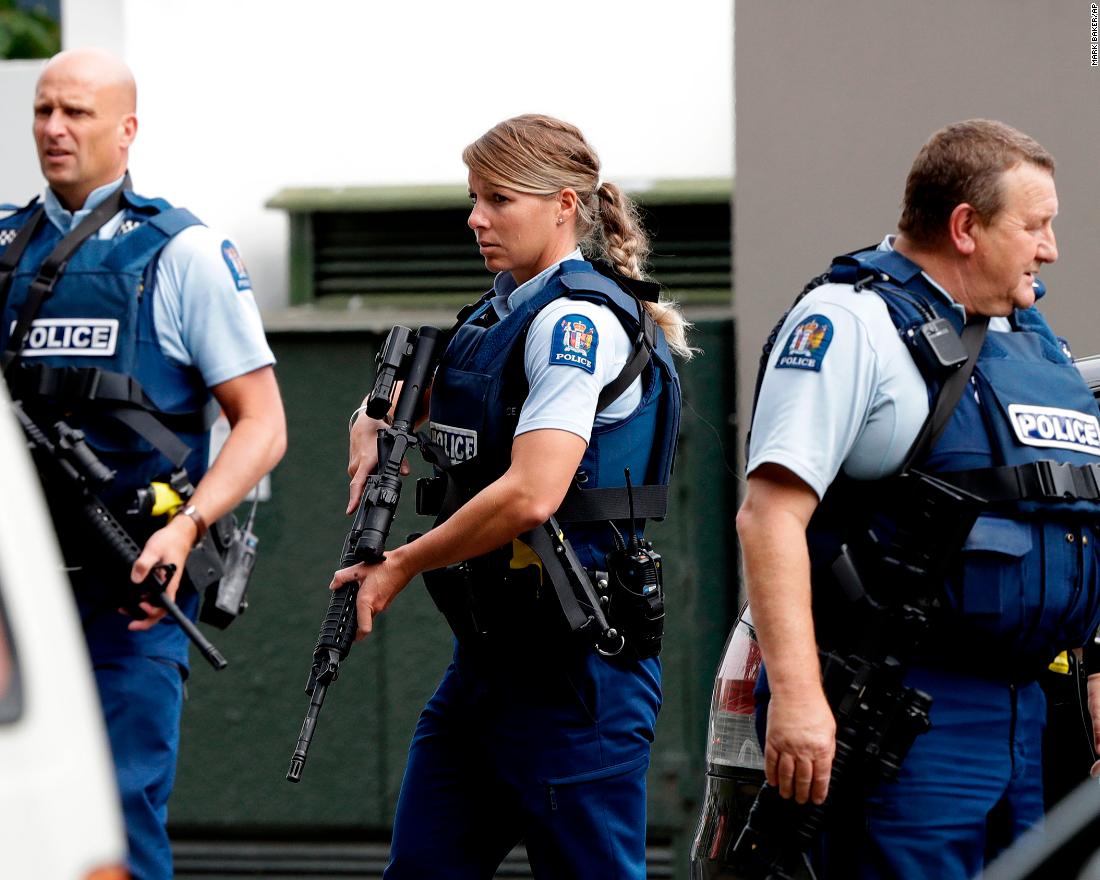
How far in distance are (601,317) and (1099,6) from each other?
2.82 metres

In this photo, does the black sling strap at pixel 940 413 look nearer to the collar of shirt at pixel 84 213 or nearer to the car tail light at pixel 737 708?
the car tail light at pixel 737 708

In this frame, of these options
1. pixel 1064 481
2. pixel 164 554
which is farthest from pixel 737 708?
pixel 164 554

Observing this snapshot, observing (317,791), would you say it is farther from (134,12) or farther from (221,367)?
(134,12)

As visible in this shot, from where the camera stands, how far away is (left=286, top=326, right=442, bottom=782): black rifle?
11.4 feet

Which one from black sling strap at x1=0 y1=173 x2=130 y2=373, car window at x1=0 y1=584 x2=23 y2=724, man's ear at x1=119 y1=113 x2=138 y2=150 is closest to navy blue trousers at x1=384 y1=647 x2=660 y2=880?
black sling strap at x1=0 y1=173 x2=130 y2=373

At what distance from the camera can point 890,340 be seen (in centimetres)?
307

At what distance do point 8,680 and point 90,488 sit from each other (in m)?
2.31

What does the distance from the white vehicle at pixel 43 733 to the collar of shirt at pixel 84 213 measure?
8.32 ft

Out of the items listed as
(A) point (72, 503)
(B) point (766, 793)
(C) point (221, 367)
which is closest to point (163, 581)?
(A) point (72, 503)

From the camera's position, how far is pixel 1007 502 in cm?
303

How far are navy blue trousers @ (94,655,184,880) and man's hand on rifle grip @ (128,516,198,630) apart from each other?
0.36 ft

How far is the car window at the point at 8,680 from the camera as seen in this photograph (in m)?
1.83

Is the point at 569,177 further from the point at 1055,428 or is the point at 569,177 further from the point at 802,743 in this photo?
the point at 802,743

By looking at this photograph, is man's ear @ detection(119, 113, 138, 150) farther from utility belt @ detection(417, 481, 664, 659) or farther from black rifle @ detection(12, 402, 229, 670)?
utility belt @ detection(417, 481, 664, 659)
